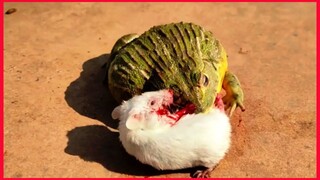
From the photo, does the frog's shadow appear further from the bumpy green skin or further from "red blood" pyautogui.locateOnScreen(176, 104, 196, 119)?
"red blood" pyautogui.locateOnScreen(176, 104, 196, 119)

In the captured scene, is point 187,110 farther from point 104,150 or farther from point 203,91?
point 104,150

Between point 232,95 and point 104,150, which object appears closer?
point 104,150

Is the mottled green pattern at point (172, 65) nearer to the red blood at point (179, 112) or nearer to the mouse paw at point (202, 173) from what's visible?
the red blood at point (179, 112)

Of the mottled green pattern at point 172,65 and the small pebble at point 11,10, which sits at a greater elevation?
the mottled green pattern at point 172,65

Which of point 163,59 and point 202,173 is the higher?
point 163,59

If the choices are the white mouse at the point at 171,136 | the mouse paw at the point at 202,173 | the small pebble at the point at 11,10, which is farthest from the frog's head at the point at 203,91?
the small pebble at the point at 11,10

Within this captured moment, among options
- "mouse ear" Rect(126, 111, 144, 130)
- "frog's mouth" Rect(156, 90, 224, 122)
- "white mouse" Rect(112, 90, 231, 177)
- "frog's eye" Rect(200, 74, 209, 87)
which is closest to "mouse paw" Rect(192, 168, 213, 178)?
"white mouse" Rect(112, 90, 231, 177)

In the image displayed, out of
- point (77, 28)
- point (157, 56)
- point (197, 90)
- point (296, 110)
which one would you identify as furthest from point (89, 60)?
point (296, 110)

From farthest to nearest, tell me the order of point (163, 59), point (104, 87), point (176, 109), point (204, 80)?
1. point (104, 87)
2. point (163, 59)
3. point (204, 80)
4. point (176, 109)

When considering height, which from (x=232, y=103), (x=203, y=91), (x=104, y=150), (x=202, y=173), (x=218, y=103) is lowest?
(x=104, y=150)

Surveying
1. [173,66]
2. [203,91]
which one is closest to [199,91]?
[203,91]
